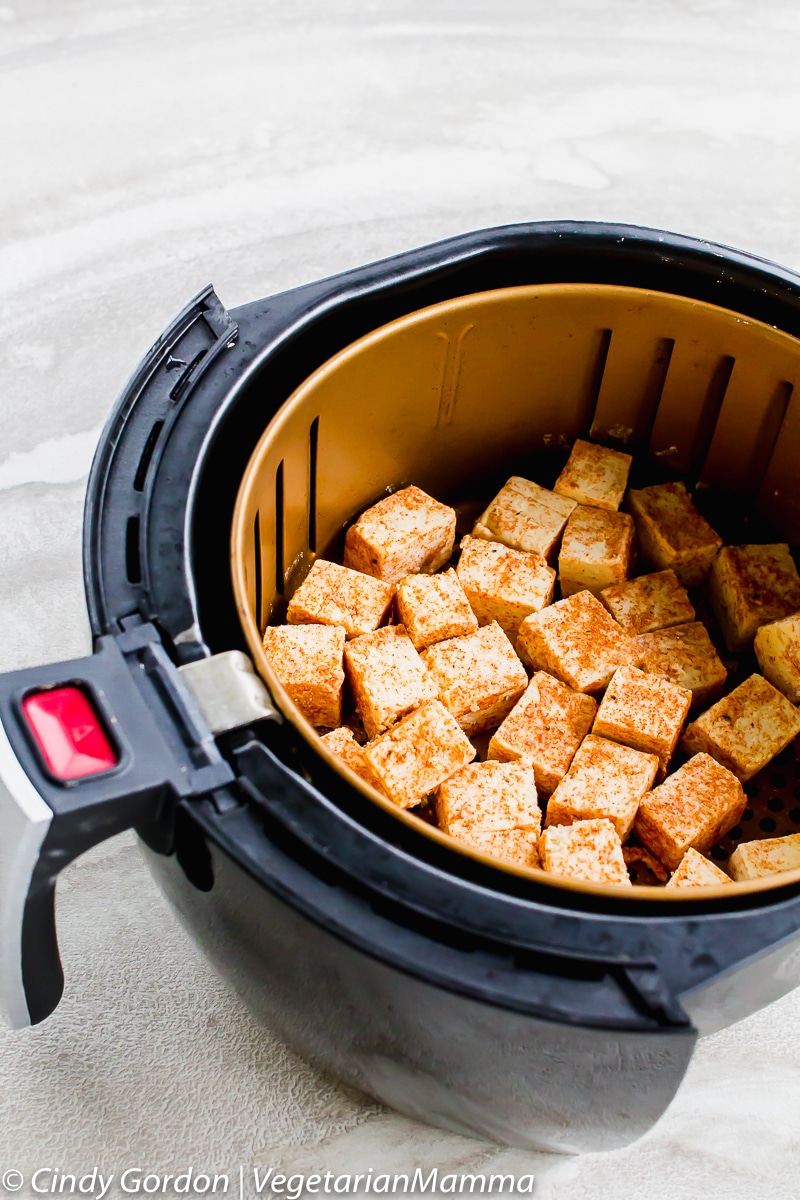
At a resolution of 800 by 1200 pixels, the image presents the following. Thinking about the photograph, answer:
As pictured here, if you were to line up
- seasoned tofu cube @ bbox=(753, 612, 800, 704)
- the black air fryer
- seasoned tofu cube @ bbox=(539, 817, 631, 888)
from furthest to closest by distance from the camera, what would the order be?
seasoned tofu cube @ bbox=(753, 612, 800, 704) → seasoned tofu cube @ bbox=(539, 817, 631, 888) → the black air fryer

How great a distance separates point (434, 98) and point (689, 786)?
1.56 meters

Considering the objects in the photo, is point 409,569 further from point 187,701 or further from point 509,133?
point 509,133

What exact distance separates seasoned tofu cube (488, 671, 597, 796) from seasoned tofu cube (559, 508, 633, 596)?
18 centimetres

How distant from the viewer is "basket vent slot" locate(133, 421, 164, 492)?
102cm

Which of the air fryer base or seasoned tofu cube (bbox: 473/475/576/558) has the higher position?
seasoned tofu cube (bbox: 473/475/576/558)

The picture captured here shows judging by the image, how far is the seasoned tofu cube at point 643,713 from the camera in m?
1.29

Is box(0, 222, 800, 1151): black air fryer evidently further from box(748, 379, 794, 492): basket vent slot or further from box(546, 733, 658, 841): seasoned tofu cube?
box(546, 733, 658, 841): seasoned tofu cube

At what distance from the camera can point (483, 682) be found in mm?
1323

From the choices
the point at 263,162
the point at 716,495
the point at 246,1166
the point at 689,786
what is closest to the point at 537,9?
the point at 263,162

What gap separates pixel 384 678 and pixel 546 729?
20 cm

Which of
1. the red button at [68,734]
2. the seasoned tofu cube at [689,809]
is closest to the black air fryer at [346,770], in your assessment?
the red button at [68,734]

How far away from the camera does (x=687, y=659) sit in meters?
1.39

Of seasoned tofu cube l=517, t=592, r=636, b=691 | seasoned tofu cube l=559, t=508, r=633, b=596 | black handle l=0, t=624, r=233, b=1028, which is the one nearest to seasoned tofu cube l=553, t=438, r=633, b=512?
seasoned tofu cube l=559, t=508, r=633, b=596

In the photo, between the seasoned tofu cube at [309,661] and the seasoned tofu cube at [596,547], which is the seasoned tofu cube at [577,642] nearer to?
the seasoned tofu cube at [596,547]
